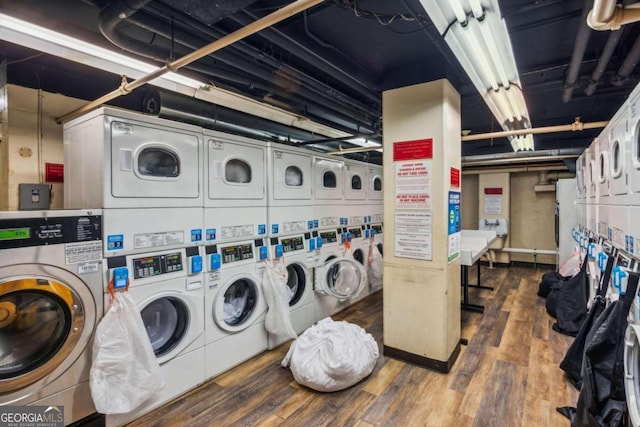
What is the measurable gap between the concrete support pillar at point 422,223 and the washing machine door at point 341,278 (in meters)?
0.86

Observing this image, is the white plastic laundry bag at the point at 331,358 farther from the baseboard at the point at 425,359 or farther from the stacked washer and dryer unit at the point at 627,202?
the stacked washer and dryer unit at the point at 627,202

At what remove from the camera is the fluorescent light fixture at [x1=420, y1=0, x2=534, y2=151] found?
141cm

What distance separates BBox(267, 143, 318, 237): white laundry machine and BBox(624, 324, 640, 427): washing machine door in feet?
8.29

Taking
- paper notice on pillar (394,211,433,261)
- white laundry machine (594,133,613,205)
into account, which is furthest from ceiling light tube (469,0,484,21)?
white laundry machine (594,133,613,205)

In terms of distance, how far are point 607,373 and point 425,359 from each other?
1227 mm

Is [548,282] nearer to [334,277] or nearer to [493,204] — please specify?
[493,204]

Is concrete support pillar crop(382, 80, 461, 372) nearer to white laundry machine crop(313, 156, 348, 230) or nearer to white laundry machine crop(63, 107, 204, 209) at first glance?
white laundry machine crop(313, 156, 348, 230)

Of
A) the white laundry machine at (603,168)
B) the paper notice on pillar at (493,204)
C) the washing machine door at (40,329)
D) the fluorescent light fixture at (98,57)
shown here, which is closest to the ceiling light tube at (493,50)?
the white laundry machine at (603,168)

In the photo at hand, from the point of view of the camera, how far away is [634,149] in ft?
5.52

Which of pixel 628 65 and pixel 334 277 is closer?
pixel 628 65

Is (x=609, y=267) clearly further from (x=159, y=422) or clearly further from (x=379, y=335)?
(x=159, y=422)

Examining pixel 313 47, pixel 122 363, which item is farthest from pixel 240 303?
pixel 313 47

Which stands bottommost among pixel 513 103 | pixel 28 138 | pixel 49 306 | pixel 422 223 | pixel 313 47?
pixel 49 306

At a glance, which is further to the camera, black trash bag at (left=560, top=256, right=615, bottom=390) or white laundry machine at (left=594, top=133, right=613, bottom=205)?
white laundry machine at (left=594, top=133, right=613, bottom=205)
